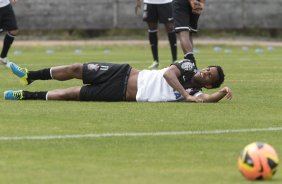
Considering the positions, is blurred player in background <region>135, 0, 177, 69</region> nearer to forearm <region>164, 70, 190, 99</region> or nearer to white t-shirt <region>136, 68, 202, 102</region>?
white t-shirt <region>136, 68, 202, 102</region>

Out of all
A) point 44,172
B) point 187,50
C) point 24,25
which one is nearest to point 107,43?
point 24,25

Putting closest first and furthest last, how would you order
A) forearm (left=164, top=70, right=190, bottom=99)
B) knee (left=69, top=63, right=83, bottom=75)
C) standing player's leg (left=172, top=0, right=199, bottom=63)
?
1. forearm (left=164, top=70, right=190, bottom=99)
2. knee (left=69, top=63, right=83, bottom=75)
3. standing player's leg (left=172, top=0, right=199, bottom=63)

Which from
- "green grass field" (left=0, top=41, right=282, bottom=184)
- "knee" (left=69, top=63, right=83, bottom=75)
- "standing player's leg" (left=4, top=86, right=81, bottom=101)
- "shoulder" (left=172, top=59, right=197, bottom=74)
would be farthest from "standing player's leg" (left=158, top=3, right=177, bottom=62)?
"shoulder" (left=172, top=59, right=197, bottom=74)

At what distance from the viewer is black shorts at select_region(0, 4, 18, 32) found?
20469 mm

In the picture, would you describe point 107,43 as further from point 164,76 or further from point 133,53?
point 164,76

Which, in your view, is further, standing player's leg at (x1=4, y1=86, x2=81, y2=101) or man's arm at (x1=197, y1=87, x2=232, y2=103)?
standing player's leg at (x1=4, y1=86, x2=81, y2=101)

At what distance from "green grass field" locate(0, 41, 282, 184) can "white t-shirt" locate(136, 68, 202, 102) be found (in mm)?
239

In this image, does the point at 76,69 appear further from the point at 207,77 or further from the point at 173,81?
the point at 207,77

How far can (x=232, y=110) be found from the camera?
1221 cm

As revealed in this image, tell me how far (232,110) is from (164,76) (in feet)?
3.29

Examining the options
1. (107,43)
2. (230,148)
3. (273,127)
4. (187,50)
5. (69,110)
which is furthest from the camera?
(107,43)

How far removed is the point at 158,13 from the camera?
72.0 feet

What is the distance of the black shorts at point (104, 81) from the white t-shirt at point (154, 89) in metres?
0.20

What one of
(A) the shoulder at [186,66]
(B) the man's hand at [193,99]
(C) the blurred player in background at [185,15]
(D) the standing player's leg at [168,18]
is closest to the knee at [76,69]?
(A) the shoulder at [186,66]
